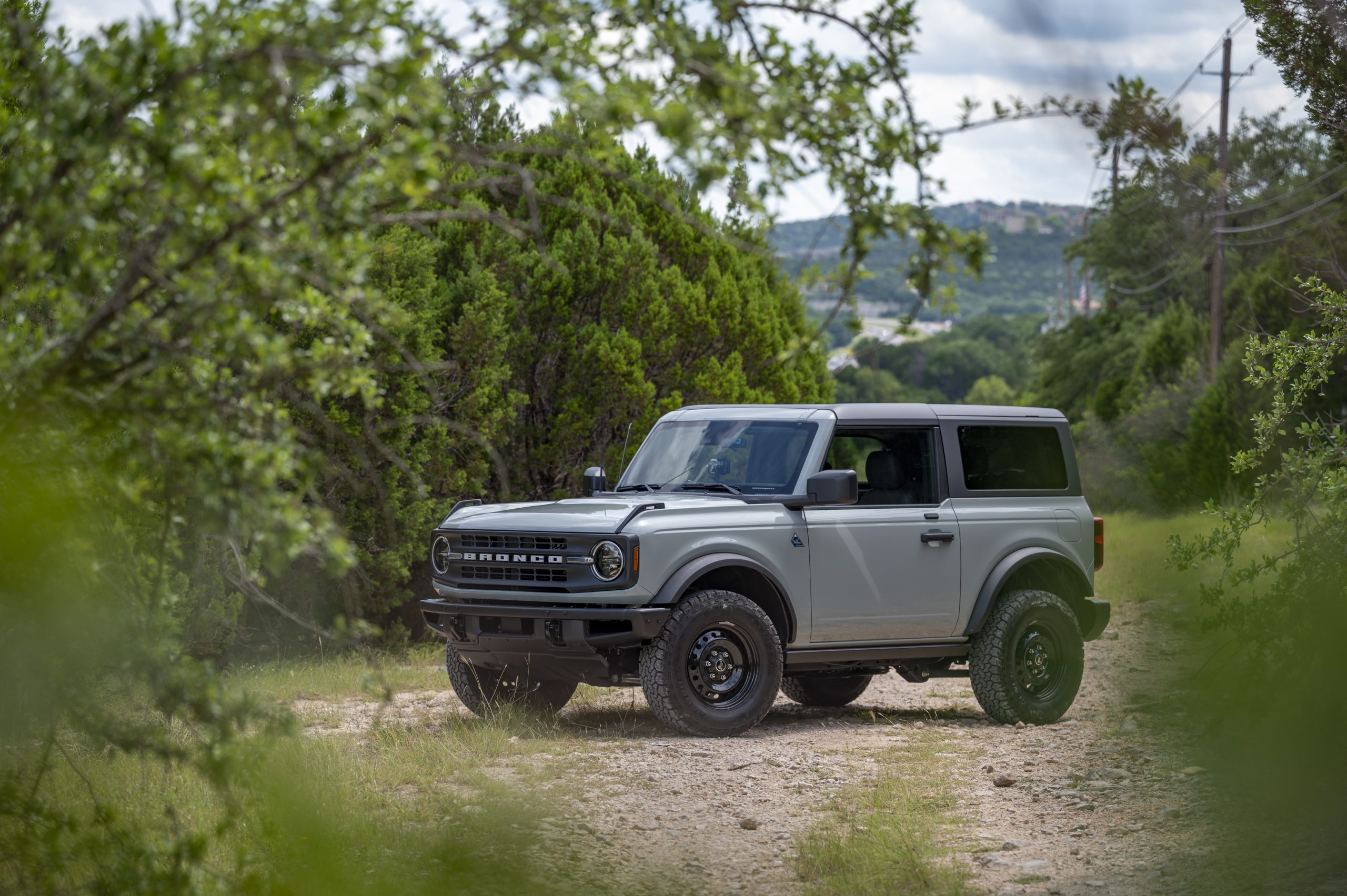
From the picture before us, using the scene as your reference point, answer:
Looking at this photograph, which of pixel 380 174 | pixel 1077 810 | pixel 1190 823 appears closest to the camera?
pixel 380 174

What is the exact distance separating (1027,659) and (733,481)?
241 cm

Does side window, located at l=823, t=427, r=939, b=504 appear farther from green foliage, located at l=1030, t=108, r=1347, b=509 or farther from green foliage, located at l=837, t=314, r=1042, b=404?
green foliage, located at l=837, t=314, r=1042, b=404

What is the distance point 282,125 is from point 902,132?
195 cm

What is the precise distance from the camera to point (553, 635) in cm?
838

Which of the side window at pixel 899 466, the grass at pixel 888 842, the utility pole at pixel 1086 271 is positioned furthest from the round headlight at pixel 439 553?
the utility pole at pixel 1086 271

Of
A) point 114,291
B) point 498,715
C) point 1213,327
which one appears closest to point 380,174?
point 114,291

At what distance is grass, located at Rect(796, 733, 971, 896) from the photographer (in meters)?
6.05

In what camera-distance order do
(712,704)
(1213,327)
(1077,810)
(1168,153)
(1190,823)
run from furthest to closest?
(1213,327) < (712,704) < (1077,810) < (1190,823) < (1168,153)

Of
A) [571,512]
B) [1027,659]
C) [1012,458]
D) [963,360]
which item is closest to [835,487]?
[571,512]

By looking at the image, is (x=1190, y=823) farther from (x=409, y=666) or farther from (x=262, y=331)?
(x=409, y=666)

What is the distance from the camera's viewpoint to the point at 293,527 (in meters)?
3.92

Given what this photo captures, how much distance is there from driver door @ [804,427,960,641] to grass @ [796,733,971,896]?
4.07ft

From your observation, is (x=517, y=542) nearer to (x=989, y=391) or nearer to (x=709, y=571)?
(x=709, y=571)

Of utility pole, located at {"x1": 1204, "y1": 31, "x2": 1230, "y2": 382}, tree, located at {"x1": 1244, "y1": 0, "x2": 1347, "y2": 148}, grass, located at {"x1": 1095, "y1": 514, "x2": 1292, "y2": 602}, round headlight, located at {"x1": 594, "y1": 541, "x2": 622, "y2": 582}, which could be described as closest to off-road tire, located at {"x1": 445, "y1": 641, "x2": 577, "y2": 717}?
round headlight, located at {"x1": 594, "y1": 541, "x2": 622, "y2": 582}
